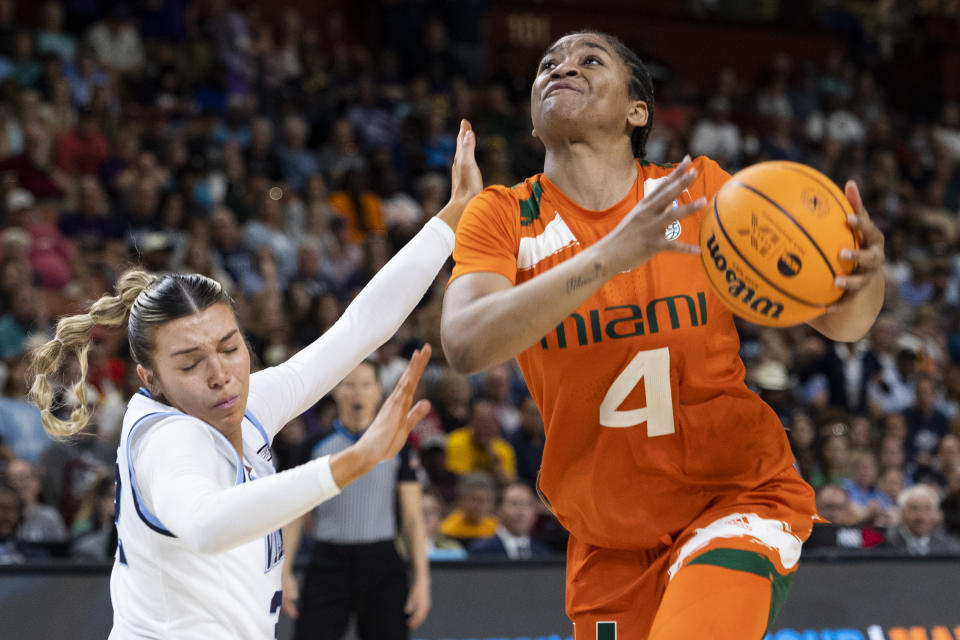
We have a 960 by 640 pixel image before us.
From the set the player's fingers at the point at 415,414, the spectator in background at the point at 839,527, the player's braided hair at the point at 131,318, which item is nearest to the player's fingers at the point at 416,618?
the spectator in background at the point at 839,527

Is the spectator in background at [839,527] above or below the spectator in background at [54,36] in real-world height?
below

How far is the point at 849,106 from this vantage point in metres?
15.8

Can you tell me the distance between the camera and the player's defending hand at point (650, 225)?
2621 millimetres

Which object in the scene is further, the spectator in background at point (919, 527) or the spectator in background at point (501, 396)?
the spectator in background at point (501, 396)

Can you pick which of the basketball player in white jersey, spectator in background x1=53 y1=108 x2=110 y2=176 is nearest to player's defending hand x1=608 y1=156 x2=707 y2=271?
the basketball player in white jersey

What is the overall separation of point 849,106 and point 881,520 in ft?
30.1

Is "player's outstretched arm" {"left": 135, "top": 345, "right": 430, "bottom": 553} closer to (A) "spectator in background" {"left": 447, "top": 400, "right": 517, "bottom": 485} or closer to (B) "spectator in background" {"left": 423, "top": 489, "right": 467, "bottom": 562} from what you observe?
(B) "spectator in background" {"left": 423, "top": 489, "right": 467, "bottom": 562}

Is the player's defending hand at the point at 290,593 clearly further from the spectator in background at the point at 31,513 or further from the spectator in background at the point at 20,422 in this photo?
the spectator in background at the point at 20,422

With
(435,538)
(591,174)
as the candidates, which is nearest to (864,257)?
(591,174)

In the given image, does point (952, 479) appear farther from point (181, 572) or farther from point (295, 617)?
point (181, 572)

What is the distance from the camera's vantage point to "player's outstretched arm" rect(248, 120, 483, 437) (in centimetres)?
324

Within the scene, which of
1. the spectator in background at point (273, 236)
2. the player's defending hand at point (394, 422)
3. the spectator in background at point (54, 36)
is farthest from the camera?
the spectator in background at point (54, 36)

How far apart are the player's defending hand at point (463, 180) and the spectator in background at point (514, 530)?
358 cm

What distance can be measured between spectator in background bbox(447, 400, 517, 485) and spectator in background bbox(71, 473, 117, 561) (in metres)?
2.52
